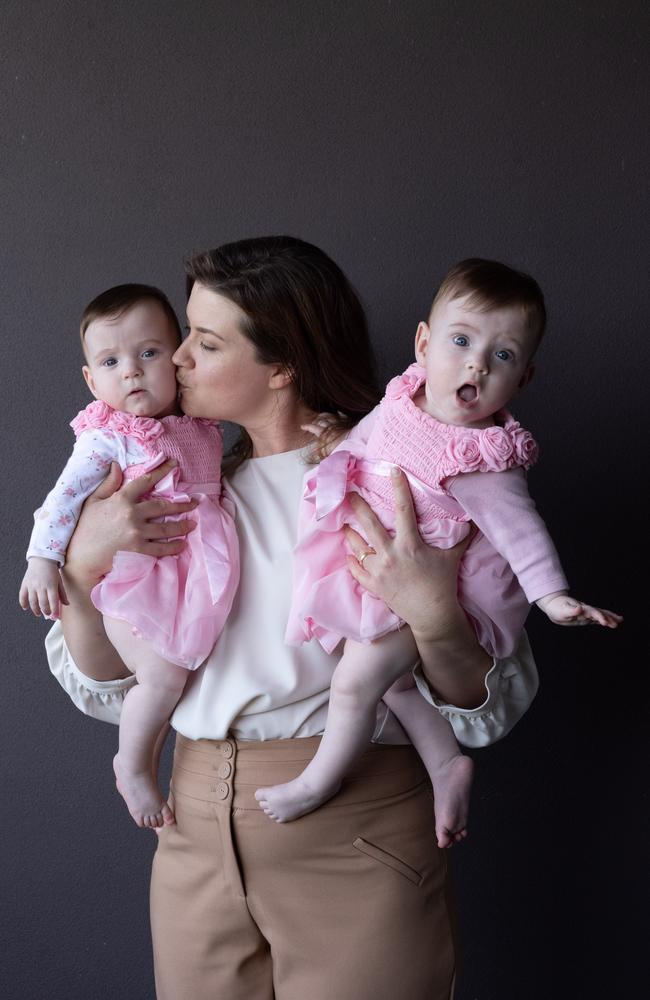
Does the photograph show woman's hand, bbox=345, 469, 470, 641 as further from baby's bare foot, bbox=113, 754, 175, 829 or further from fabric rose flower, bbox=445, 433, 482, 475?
baby's bare foot, bbox=113, 754, 175, 829

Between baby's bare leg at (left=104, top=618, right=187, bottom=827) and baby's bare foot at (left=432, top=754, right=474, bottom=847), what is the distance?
462 mm

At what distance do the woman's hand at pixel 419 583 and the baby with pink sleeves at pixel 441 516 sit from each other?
28 millimetres

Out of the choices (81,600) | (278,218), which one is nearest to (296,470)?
(81,600)

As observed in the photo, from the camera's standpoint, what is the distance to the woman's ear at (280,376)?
6.44 feet

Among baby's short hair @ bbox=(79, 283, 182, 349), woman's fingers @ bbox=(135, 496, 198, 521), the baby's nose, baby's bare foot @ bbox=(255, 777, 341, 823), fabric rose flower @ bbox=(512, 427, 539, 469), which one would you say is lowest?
baby's bare foot @ bbox=(255, 777, 341, 823)

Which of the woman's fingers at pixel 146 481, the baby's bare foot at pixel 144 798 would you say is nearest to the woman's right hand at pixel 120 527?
the woman's fingers at pixel 146 481

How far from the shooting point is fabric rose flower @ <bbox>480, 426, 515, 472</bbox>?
1715mm

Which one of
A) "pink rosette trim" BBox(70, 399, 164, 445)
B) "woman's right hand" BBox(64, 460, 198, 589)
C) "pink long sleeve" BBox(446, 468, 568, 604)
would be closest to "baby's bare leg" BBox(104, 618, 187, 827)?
"woman's right hand" BBox(64, 460, 198, 589)

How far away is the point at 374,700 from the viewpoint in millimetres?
1769

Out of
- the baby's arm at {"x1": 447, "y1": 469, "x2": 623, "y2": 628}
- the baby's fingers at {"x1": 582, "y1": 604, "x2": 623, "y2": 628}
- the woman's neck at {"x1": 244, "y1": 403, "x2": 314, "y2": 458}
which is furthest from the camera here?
the woman's neck at {"x1": 244, "y1": 403, "x2": 314, "y2": 458}

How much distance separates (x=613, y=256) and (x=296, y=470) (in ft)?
2.96

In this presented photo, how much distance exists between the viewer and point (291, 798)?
5.82ft

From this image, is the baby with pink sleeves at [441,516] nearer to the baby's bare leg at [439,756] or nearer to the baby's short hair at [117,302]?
the baby's bare leg at [439,756]

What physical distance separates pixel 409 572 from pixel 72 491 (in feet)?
1.99
